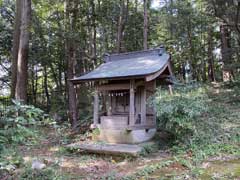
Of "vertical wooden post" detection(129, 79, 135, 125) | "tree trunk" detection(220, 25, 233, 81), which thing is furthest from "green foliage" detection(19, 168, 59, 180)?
"tree trunk" detection(220, 25, 233, 81)

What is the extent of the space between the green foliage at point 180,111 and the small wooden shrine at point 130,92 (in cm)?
76

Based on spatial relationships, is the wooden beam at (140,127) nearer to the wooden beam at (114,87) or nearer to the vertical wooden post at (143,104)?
the vertical wooden post at (143,104)

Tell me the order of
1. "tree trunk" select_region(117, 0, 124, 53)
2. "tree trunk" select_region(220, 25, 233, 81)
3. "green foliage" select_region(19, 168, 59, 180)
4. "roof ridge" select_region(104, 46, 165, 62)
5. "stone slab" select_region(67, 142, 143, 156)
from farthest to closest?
"tree trunk" select_region(220, 25, 233, 81)
"tree trunk" select_region(117, 0, 124, 53)
"roof ridge" select_region(104, 46, 165, 62)
"stone slab" select_region(67, 142, 143, 156)
"green foliage" select_region(19, 168, 59, 180)

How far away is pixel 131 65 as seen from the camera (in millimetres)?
8250

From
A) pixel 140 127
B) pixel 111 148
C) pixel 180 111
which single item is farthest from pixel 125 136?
pixel 180 111

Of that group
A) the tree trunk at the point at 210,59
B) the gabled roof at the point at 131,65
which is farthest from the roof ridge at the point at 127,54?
the tree trunk at the point at 210,59

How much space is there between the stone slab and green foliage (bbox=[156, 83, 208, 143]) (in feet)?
3.25

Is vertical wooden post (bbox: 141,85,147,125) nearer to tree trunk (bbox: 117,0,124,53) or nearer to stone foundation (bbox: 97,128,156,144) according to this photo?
stone foundation (bbox: 97,128,156,144)

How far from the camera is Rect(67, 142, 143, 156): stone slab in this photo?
Result: 21.5 feet

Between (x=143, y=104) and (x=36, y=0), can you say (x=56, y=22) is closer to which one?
(x=36, y=0)

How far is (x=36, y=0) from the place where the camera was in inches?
520

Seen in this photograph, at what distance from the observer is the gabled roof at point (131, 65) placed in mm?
7445

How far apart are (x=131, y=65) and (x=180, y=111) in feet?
7.39

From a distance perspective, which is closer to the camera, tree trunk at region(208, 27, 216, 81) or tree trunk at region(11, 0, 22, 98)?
tree trunk at region(11, 0, 22, 98)
